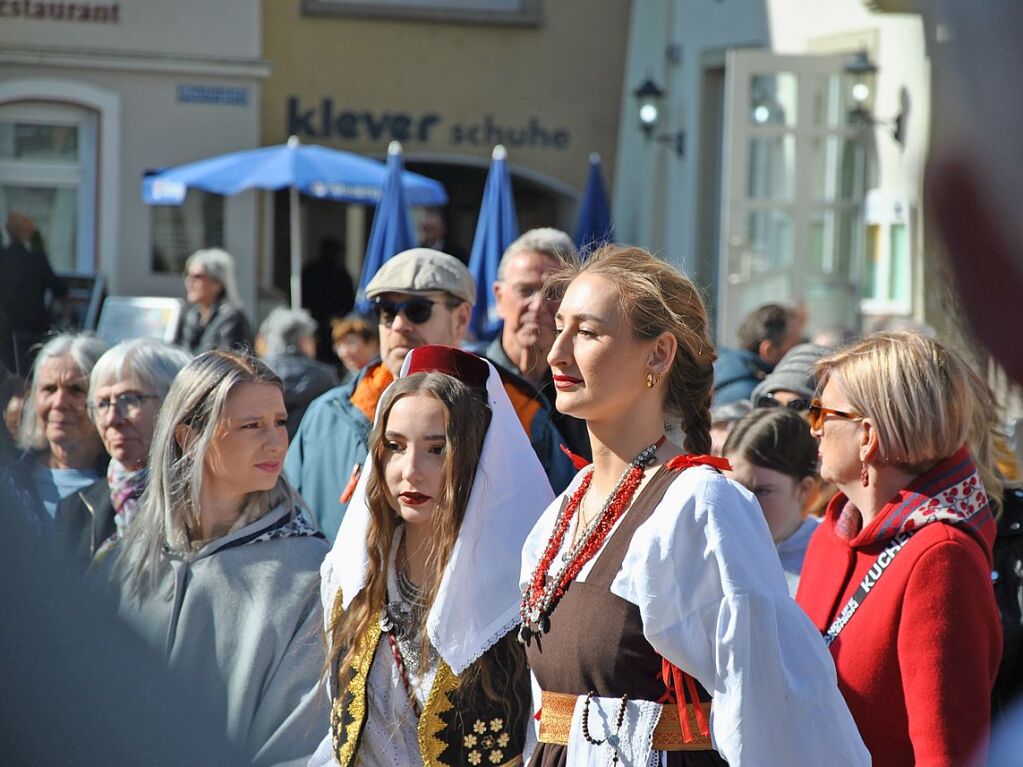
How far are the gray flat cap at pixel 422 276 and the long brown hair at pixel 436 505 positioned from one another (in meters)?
1.05

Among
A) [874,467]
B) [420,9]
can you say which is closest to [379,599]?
[874,467]

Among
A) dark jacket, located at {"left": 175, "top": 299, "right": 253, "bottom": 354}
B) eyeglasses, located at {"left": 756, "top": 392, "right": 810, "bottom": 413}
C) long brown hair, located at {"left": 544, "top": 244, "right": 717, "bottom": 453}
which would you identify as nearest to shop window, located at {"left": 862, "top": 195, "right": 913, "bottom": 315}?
long brown hair, located at {"left": 544, "top": 244, "right": 717, "bottom": 453}

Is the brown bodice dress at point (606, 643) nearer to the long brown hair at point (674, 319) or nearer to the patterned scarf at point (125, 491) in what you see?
the long brown hair at point (674, 319)

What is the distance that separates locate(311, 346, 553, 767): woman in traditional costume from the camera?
2344mm

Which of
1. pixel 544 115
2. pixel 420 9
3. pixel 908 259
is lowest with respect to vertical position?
pixel 908 259

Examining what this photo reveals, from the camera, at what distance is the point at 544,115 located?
15.9 meters

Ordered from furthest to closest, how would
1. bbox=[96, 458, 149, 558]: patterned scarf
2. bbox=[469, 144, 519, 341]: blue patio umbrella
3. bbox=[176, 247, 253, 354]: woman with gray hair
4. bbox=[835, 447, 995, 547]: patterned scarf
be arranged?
bbox=[469, 144, 519, 341]: blue patio umbrella → bbox=[176, 247, 253, 354]: woman with gray hair → bbox=[96, 458, 149, 558]: patterned scarf → bbox=[835, 447, 995, 547]: patterned scarf

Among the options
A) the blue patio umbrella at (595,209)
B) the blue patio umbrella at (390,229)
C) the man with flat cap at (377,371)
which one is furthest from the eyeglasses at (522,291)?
the blue patio umbrella at (595,209)

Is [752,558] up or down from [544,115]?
down

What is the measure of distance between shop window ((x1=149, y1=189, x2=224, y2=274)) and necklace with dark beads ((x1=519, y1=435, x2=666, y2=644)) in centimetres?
1283

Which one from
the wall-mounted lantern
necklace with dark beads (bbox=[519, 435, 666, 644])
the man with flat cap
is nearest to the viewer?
necklace with dark beads (bbox=[519, 435, 666, 644])

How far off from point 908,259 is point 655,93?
1388cm

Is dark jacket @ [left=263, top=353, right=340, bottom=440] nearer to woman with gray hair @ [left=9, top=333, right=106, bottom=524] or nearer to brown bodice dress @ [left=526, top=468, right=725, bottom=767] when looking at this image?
woman with gray hair @ [left=9, top=333, right=106, bottom=524]

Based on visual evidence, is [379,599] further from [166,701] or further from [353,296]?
[353,296]
